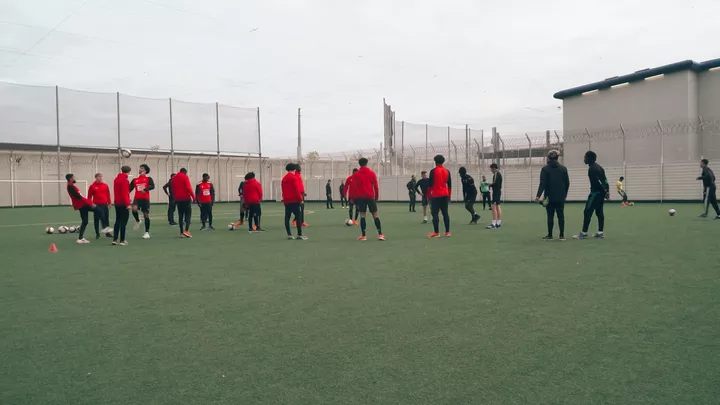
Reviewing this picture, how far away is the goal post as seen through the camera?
34.5m

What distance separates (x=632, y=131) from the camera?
29750 mm

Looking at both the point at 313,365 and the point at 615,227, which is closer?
the point at 313,365

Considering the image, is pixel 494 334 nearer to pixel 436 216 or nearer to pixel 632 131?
pixel 436 216

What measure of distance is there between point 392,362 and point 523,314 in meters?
1.70

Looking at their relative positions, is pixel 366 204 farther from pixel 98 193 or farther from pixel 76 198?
pixel 76 198

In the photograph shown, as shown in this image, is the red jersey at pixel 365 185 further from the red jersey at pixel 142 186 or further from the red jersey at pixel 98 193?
the red jersey at pixel 98 193

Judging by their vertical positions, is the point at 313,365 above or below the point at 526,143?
below

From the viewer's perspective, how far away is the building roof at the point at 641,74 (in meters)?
29.1

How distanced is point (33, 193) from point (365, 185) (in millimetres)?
34062

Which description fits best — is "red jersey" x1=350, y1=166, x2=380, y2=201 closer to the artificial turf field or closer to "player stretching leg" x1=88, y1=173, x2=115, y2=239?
the artificial turf field

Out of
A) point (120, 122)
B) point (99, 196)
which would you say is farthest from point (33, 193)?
point (99, 196)

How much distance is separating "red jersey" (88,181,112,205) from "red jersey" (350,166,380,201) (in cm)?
618

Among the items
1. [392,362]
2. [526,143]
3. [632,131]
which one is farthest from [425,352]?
[632,131]

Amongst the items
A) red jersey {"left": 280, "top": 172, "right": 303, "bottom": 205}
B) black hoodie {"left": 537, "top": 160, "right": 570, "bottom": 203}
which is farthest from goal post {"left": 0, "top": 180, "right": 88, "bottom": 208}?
black hoodie {"left": 537, "top": 160, "right": 570, "bottom": 203}
